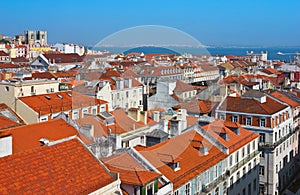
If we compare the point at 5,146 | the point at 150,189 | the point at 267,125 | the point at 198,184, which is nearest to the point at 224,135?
the point at 198,184

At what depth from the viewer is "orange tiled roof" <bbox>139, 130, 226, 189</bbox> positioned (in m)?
18.0

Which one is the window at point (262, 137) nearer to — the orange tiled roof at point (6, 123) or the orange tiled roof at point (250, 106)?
the orange tiled roof at point (250, 106)

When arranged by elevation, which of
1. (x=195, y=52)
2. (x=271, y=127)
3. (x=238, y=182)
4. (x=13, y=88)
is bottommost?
(x=238, y=182)

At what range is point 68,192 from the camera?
13.0 metres

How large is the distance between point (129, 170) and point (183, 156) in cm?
492

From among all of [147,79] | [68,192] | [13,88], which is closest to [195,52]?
[68,192]

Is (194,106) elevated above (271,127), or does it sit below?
above

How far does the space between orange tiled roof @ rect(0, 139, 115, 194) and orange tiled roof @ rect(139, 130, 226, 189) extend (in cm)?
323

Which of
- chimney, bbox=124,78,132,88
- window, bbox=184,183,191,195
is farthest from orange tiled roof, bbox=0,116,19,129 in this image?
chimney, bbox=124,78,132,88

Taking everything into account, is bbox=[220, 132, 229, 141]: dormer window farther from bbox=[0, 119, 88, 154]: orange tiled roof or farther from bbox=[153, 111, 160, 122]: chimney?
bbox=[0, 119, 88, 154]: orange tiled roof

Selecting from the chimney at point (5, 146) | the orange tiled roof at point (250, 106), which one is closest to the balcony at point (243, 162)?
the orange tiled roof at point (250, 106)

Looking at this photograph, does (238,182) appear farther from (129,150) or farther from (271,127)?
(129,150)

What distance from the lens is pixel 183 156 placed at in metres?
20.3

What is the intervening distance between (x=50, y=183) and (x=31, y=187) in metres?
0.66
